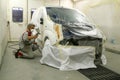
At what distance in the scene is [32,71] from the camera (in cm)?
407

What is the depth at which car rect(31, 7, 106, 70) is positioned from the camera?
4.43 metres

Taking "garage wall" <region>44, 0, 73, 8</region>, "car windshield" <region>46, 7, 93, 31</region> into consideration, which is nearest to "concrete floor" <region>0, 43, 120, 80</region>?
"car windshield" <region>46, 7, 93, 31</region>

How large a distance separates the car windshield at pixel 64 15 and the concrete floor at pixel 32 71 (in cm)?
139

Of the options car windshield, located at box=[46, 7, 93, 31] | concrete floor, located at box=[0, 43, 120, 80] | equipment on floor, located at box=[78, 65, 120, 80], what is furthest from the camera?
car windshield, located at box=[46, 7, 93, 31]

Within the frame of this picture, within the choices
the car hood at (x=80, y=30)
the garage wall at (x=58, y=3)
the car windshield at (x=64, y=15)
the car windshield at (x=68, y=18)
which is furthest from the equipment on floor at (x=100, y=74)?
the garage wall at (x=58, y=3)

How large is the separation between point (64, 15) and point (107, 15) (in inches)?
99.6

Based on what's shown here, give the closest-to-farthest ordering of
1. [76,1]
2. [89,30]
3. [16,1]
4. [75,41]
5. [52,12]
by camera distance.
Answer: [75,41], [89,30], [52,12], [16,1], [76,1]

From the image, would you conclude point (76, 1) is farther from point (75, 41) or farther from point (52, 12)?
point (75, 41)

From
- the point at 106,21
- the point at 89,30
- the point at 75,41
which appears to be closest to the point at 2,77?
the point at 75,41

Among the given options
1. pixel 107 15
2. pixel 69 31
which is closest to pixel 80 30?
pixel 69 31

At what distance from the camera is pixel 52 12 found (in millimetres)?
5371

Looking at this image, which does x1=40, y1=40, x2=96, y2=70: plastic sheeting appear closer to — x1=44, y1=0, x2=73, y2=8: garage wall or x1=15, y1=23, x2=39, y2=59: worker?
x1=15, y1=23, x2=39, y2=59: worker

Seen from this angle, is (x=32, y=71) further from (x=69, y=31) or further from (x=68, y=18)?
(x=68, y=18)

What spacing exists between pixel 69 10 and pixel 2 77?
3.11 metres
